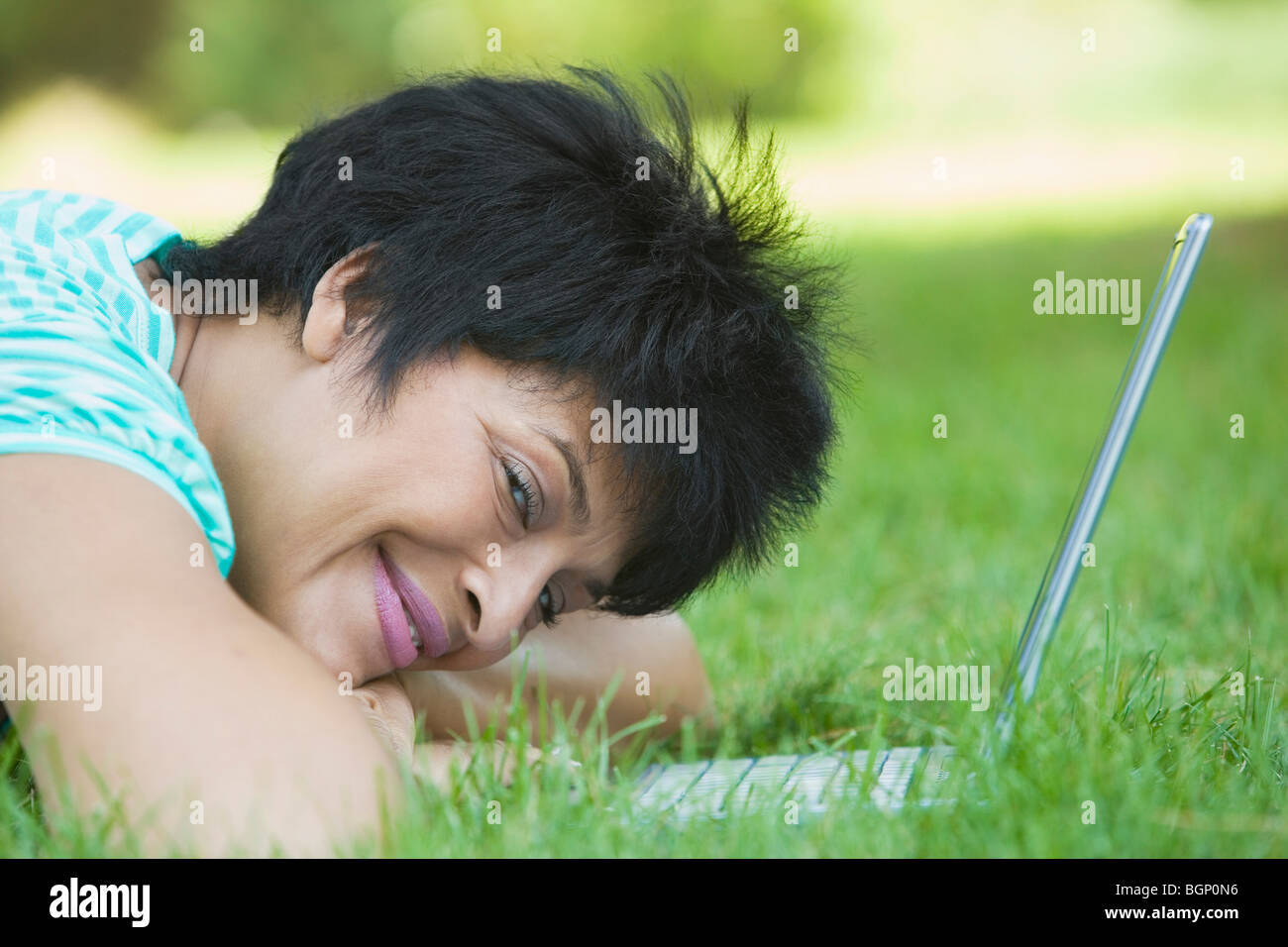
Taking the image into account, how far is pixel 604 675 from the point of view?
7.18ft

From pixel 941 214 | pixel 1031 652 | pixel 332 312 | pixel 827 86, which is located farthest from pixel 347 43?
pixel 1031 652

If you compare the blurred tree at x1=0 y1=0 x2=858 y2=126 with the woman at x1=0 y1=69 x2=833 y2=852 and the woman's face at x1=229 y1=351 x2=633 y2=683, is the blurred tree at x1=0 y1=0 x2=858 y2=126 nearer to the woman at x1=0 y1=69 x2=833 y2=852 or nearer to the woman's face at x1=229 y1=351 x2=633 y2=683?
the woman at x1=0 y1=69 x2=833 y2=852

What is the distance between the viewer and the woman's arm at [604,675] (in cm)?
212

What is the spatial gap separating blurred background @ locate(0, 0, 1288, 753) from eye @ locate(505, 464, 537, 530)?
385 mm

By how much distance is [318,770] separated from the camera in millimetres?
1288

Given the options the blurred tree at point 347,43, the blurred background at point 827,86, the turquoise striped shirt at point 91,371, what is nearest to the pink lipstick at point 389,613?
the turquoise striped shirt at point 91,371

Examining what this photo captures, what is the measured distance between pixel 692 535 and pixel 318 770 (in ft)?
2.30

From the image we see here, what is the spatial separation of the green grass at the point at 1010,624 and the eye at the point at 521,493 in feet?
0.85

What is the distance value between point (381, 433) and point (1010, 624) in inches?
43.7

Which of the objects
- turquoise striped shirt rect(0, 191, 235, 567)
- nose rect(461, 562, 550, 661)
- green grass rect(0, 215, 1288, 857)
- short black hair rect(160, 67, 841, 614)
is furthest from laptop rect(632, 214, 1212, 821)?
turquoise striped shirt rect(0, 191, 235, 567)

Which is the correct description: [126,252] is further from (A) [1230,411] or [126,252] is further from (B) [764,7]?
(B) [764,7]

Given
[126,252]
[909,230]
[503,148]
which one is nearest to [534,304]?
[503,148]

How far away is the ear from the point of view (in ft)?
5.72

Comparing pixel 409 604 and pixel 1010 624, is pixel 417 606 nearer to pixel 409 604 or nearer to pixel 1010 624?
pixel 409 604
